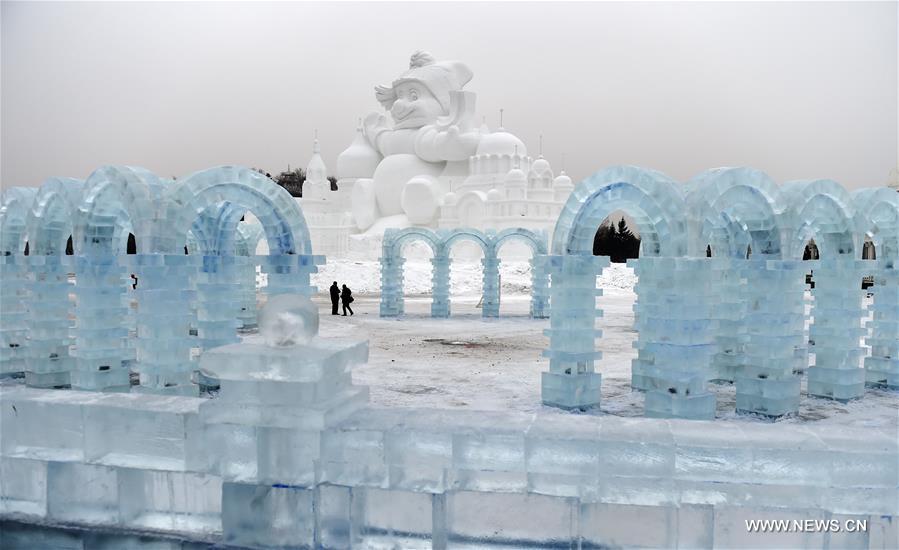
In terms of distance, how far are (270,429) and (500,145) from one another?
34535 millimetres

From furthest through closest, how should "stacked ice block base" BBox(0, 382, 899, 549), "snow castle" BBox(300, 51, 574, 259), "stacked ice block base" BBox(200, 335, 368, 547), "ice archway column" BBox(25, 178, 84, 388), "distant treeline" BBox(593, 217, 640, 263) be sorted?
"distant treeline" BBox(593, 217, 640, 263)
"snow castle" BBox(300, 51, 574, 259)
"ice archway column" BBox(25, 178, 84, 388)
"stacked ice block base" BBox(200, 335, 368, 547)
"stacked ice block base" BBox(0, 382, 899, 549)

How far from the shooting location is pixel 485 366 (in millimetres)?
11070

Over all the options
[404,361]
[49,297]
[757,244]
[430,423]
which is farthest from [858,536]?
[49,297]

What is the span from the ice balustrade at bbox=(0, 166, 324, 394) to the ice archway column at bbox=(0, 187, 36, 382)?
0.01m

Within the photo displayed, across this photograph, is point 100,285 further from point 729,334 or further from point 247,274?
point 729,334

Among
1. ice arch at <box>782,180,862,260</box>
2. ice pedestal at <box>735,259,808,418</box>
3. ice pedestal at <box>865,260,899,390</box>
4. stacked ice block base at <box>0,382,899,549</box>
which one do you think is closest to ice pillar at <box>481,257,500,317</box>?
ice arch at <box>782,180,862,260</box>

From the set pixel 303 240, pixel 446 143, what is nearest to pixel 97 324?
pixel 303 240

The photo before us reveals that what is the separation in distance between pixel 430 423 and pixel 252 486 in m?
1.07

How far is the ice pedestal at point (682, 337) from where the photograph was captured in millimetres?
7406

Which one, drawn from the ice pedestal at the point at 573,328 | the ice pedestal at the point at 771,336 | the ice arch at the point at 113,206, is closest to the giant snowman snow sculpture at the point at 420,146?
the ice arch at the point at 113,206

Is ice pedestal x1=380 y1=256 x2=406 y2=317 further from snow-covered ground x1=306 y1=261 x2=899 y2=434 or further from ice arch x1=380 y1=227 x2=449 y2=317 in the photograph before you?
snow-covered ground x1=306 y1=261 x2=899 y2=434

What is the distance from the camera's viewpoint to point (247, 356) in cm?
392

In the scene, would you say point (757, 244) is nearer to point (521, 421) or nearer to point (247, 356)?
point (521, 421)

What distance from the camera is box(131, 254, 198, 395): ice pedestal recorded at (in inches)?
320
